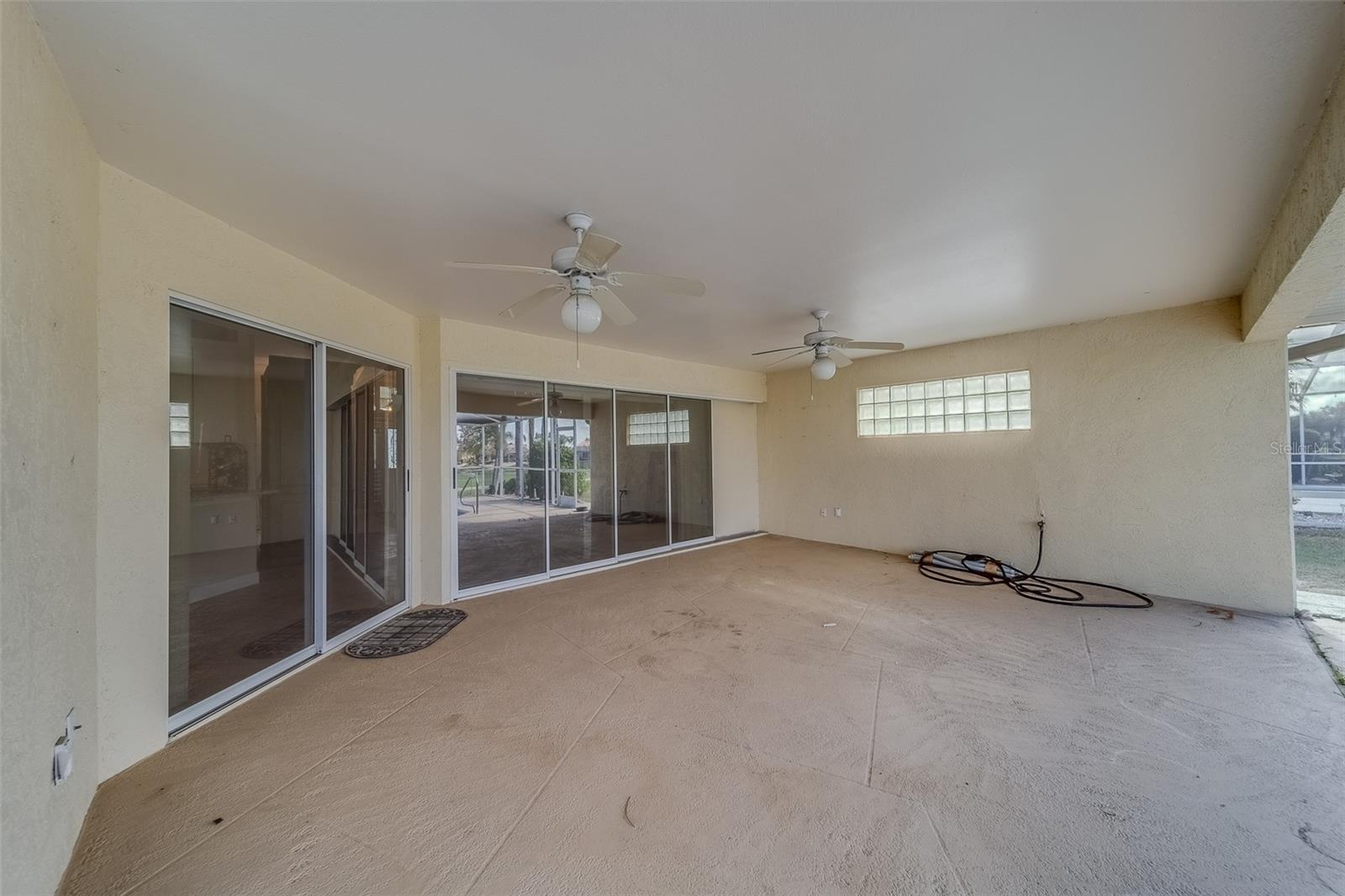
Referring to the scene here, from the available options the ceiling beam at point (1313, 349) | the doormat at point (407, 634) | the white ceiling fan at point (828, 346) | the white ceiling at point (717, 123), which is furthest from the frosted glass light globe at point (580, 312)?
the ceiling beam at point (1313, 349)

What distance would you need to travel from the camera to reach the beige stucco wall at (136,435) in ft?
6.08

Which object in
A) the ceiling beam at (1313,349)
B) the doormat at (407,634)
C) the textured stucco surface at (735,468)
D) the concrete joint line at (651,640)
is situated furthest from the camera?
the textured stucco surface at (735,468)

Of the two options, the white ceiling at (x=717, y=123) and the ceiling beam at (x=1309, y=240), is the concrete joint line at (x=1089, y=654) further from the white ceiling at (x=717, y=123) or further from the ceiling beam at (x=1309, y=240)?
the white ceiling at (x=717, y=123)

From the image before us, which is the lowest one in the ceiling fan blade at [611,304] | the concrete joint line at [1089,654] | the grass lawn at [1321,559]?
the concrete joint line at [1089,654]

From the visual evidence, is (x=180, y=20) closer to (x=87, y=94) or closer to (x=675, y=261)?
(x=87, y=94)

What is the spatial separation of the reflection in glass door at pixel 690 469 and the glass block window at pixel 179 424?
14.5ft

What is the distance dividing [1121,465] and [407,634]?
628cm

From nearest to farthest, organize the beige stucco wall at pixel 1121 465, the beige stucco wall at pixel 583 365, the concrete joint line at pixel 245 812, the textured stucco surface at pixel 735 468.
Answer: the concrete joint line at pixel 245 812 → the beige stucco wall at pixel 1121 465 → the beige stucco wall at pixel 583 365 → the textured stucco surface at pixel 735 468

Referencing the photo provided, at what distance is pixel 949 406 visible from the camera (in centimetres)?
527

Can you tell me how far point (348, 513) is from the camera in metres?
3.29

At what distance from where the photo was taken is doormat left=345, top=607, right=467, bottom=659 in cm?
301

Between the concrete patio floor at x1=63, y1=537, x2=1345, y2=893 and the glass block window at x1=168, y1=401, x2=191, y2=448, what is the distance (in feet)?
4.60

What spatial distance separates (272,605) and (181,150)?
8.84 feet

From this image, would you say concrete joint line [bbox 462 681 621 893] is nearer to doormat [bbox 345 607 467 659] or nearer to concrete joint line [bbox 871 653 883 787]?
concrete joint line [bbox 871 653 883 787]
